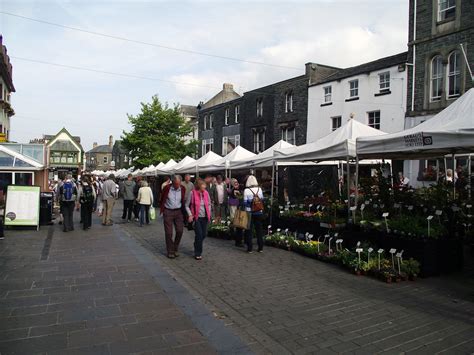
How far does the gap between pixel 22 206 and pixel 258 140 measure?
72.9ft

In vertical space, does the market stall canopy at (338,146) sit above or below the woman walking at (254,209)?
above

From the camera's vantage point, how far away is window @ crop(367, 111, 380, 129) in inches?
824

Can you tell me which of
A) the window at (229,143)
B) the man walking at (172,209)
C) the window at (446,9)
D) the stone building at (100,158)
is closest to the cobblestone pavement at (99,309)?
the man walking at (172,209)

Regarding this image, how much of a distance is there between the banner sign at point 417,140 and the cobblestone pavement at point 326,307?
Result: 2151 mm

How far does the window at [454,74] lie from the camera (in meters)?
16.9

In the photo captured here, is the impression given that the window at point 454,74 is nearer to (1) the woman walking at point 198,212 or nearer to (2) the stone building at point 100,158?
(1) the woman walking at point 198,212

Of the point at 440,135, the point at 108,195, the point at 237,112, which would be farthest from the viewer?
the point at 237,112

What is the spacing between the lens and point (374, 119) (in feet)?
69.6

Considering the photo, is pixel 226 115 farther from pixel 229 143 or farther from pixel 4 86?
pixel 4 86

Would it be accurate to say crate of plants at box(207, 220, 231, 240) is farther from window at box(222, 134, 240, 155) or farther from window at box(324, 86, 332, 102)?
window at box(222, 134, 240, 155)

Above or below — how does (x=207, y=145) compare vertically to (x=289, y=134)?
above

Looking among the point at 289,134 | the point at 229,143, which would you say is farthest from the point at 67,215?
the point at 229,143

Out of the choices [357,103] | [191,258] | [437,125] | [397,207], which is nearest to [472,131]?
[437,125]

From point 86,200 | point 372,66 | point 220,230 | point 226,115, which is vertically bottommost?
point 220,230
